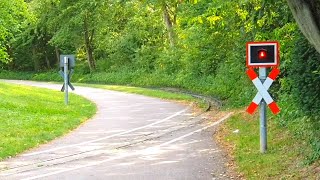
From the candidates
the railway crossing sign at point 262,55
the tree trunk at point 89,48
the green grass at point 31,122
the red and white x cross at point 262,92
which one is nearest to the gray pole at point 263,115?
the red and white x cross at point 262,92

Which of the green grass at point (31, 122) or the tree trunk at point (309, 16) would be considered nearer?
the tree trunk at point (309, 16)

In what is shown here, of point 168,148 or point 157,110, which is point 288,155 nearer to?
point 168,148

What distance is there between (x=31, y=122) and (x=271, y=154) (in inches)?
369

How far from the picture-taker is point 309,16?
4.93 metres

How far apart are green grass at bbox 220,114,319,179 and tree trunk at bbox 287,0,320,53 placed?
3183 millimetres

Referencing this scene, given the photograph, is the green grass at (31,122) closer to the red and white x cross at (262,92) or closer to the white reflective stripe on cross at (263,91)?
the red and white x cross at (262,92)

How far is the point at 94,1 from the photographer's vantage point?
11086 millimetres

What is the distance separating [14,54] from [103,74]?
20.9 m

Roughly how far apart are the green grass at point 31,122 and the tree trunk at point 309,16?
809 cm

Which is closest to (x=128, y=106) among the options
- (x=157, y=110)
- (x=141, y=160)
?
(x=157, y=110)

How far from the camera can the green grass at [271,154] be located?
8.22 meters

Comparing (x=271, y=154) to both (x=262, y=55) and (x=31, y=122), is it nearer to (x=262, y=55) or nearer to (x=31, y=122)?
(x=262, y=55)

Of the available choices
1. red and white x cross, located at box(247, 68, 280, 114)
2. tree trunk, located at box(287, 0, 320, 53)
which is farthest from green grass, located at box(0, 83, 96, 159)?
tree trunk, located at box(287, 0, 320, 53)

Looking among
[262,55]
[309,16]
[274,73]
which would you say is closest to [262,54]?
[262,55]
